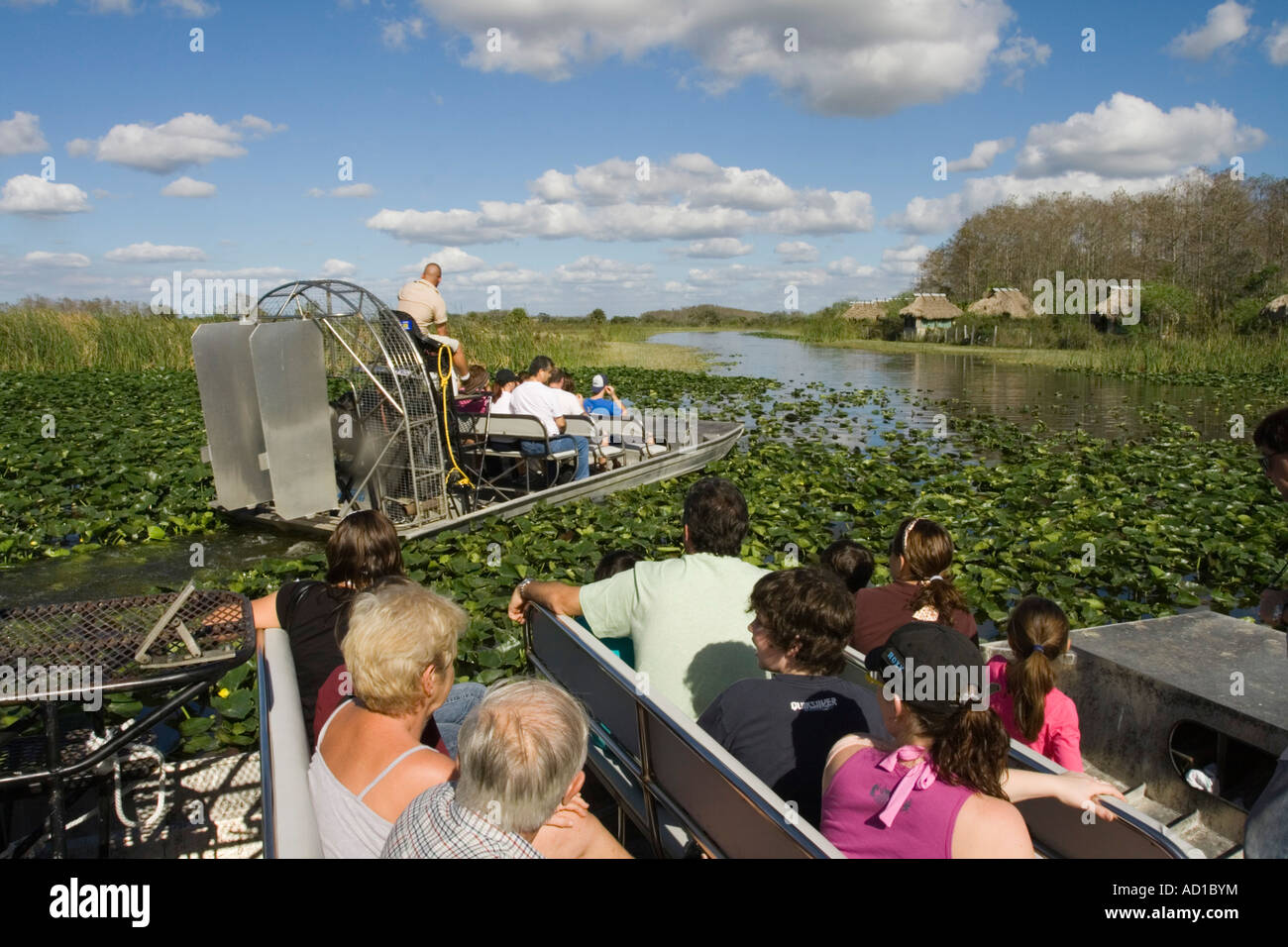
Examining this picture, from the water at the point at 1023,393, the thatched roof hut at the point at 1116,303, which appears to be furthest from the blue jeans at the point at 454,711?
the thatched roof hut at the point at 1116,303

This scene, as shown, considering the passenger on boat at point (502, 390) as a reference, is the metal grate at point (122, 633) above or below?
below

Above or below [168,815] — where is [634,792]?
above

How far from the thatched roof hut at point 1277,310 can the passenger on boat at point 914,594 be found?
99.4 ft

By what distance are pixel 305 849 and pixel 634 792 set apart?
1146 mm

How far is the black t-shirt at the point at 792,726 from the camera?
214 centimetres

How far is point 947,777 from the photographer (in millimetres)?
1666

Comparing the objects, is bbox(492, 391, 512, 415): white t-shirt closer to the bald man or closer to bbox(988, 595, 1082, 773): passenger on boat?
the bald man

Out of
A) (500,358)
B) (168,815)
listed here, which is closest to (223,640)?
(168,815)

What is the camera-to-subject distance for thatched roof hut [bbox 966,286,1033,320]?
4484cm

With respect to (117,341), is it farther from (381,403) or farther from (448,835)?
(448,835)

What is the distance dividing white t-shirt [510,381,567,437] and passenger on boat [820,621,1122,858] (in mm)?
6107

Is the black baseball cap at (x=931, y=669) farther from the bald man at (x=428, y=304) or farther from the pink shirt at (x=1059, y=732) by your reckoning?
the bald man at (x=428, y=304)
